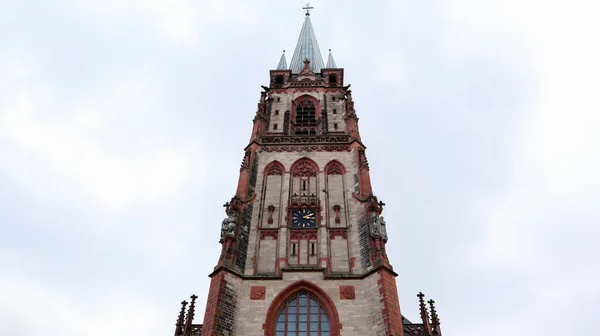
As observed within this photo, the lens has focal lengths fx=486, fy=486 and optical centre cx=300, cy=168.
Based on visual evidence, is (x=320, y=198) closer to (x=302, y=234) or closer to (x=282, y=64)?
(x=302, y=234)

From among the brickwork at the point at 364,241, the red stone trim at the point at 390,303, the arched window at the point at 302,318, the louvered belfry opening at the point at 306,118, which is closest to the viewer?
the red stone trim at the point at 390,303

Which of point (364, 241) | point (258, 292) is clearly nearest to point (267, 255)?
point (258, 292)

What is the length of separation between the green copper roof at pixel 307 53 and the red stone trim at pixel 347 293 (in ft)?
82.9

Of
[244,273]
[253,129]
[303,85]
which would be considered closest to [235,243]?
[244,273]

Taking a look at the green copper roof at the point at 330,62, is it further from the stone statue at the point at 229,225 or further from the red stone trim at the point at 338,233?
the stone statue at the point at 229,225

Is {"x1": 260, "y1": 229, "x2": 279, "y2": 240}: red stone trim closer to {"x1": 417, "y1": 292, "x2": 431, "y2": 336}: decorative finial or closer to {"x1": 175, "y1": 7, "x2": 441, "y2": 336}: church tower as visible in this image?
{"x1": 175, "y1": 7, "x2": 441, "y2": 336}: church tower

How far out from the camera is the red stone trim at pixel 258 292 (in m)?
20.0

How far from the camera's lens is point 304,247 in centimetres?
2261

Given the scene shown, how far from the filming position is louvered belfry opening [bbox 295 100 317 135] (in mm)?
31469

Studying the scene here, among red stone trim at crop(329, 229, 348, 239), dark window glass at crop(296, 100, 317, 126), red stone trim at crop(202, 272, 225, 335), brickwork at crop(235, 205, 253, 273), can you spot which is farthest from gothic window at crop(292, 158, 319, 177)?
red stone trim at crop(202, 272, 225, 335)

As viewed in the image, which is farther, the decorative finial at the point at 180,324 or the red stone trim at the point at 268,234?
the red stone trim at the point at 268,234

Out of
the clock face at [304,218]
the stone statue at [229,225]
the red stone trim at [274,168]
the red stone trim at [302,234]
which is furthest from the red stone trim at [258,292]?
the red stone trim at [274,168]

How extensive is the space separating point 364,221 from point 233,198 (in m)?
6.38

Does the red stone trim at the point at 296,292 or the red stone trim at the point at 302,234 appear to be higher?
the red stone trim at the point at 302,234
